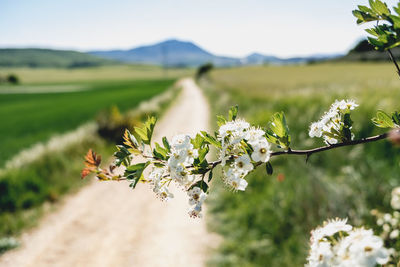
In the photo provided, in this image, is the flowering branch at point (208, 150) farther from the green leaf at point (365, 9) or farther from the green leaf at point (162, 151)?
the green leaf at point (365, 9)

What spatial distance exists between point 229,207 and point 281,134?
5.93 m

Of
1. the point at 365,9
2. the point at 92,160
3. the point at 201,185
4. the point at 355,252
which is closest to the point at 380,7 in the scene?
the point at 365,9

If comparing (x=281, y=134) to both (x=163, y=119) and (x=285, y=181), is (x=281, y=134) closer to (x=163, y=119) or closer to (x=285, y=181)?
(x=285, y=181)

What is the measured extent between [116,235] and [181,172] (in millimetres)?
5915

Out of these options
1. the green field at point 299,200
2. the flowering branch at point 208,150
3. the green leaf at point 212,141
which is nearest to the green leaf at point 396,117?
the flowering branch at point 208,150

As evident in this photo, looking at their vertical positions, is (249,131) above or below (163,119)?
above

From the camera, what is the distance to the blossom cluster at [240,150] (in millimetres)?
1129

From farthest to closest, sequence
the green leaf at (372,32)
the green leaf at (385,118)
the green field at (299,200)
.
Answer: the green field at (299,200) < the green leaf at (385,118) < the green leaf at (372,32)

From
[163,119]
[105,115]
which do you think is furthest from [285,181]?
[163,119]

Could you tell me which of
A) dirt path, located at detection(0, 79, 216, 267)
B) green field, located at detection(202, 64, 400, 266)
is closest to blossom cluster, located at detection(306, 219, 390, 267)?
green field, located at detection(202, 64, 400, 266)

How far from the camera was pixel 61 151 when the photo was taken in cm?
1048

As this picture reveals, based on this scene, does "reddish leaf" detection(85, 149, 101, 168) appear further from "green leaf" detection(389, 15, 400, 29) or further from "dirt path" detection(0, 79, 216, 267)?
"dirt path" detection(0, 79, 216, 267)

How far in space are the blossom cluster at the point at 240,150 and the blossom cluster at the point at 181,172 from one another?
0.13 metres

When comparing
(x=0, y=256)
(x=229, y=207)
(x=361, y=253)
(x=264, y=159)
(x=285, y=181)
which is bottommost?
(x=0, y=256)
